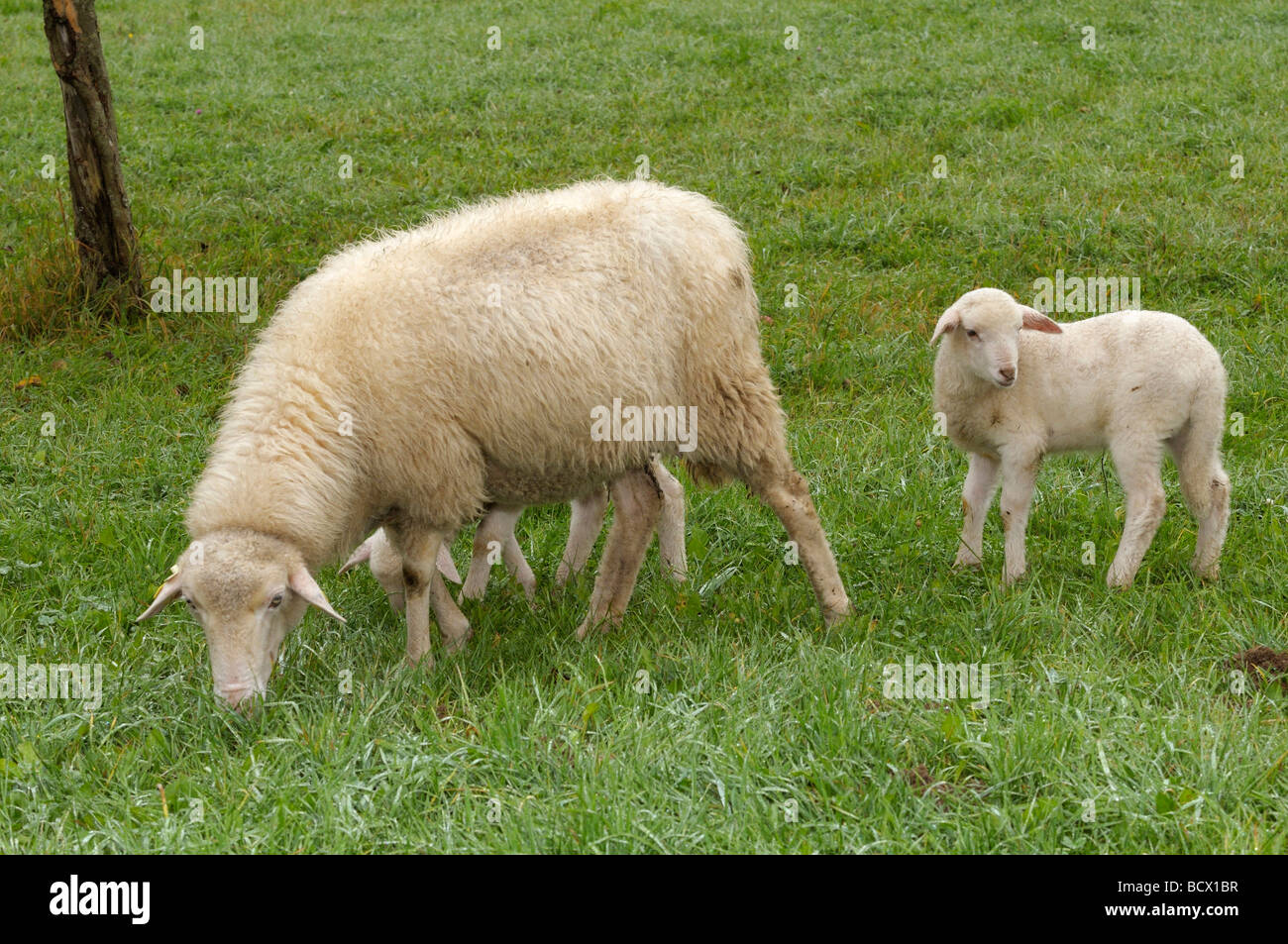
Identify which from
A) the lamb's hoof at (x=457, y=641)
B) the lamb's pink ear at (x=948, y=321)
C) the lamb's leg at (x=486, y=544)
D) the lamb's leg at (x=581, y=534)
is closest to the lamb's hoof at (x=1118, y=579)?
the lamb's pink ear at (x=948, y=321)

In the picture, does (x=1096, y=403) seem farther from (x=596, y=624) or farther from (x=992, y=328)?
(x=596, y=624)

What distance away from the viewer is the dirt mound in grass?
424 centimetres

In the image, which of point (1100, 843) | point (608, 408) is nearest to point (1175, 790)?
point (1100, 843)

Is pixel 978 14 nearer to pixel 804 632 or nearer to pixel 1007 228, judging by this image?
pixel 1007 228

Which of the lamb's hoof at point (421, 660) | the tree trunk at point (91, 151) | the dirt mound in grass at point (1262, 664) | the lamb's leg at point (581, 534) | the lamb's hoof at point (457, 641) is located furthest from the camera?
the tree trunk at point (91, 151)

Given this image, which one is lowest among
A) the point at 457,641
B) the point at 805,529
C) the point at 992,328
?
the point at 457,641

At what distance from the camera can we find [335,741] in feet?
12.6

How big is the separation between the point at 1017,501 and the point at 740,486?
1525mm

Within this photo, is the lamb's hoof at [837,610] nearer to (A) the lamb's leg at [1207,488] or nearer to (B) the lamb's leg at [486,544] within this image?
(B) the lamb's leg at [486,544]

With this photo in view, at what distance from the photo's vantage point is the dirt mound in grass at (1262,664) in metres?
4.24

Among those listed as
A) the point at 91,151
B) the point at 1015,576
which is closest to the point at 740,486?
the point at 1015,576

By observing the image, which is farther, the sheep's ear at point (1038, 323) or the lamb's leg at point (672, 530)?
the lamb's leg at point (672, 530)

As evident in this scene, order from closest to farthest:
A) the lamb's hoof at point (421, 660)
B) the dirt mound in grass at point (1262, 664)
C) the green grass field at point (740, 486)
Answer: the green grass field at point (740, 486) → the dirt mound in grass at point (1262, 664) → the lamb's hoof at point (421, 660)

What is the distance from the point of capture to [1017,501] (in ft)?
17.6
